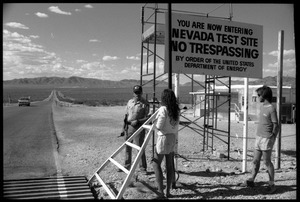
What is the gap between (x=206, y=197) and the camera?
520 centimetres

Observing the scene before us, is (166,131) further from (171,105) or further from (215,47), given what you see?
(215,47)

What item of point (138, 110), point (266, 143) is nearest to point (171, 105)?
point (138, 110)

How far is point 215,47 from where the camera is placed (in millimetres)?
6586

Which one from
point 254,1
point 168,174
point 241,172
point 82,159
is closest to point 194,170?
point 241,172

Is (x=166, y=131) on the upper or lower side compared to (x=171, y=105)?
lower

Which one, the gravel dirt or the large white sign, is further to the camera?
the large white sign

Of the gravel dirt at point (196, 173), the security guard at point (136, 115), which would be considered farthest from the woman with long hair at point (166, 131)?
the security guard at point (136, 115)

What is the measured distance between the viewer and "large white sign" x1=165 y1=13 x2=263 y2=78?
6.20 meters

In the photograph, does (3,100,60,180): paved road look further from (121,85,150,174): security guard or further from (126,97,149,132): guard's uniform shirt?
(126,97,149,132): guard's uniform shirt

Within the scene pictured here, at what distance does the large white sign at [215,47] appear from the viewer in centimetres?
620

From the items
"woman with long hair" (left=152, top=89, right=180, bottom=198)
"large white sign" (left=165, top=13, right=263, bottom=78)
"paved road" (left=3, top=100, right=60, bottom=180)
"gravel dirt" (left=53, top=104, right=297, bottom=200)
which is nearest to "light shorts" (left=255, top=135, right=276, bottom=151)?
"gravel dirt" (left=53, top=104, right=297, bottom=200)

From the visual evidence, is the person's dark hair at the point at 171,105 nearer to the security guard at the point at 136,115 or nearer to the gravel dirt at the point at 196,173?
the gravel dirt at the point at 196,173

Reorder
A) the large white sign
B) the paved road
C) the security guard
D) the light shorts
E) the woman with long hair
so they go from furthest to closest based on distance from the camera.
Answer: the paved road → the security guard → the large white sign → the light shorts → the woman with long hair

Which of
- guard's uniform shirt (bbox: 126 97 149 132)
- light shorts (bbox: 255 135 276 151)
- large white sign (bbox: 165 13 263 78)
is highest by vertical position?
large white sign (bbox: 165 13 263 78)
